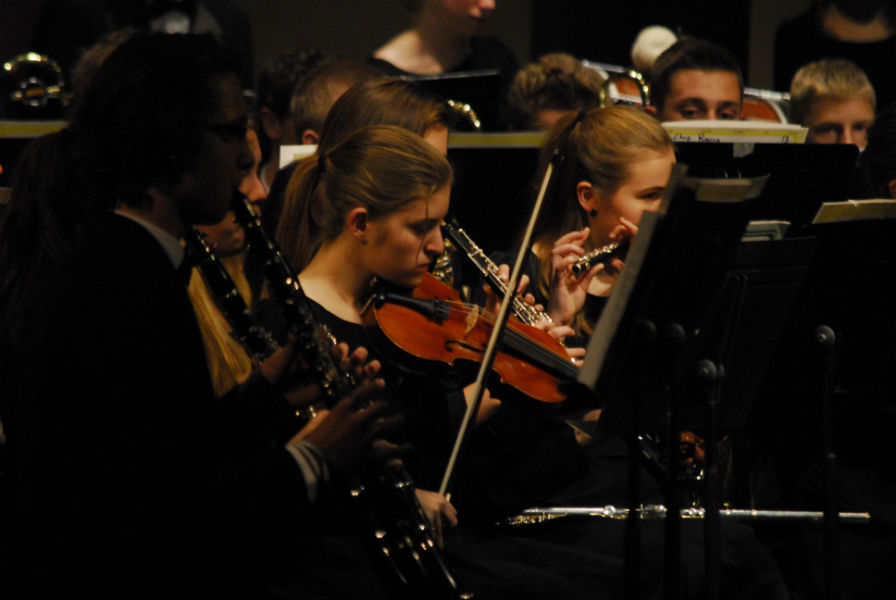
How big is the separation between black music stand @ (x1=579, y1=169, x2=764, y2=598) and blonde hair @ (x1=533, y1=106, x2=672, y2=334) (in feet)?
2.71

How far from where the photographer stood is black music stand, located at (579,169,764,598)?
1.63 meters

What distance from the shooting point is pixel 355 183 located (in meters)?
2.20

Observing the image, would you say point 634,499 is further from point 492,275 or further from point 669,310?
point 492,275

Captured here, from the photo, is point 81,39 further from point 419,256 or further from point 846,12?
point 846,12

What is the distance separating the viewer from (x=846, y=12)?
486 cm

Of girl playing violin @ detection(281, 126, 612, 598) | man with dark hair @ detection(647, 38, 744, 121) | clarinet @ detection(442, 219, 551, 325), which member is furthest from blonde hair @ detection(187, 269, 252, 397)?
man with dark hair @ detection(647, 38, 744, 121)

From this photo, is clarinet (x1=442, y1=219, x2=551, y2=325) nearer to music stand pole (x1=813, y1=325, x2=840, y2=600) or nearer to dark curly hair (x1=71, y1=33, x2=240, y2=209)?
music stand pole (x1=813, y1=325, x2=840, y2=600)

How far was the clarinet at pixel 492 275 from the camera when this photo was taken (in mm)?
2334

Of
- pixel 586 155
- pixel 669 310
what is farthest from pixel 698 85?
pixel 669 310

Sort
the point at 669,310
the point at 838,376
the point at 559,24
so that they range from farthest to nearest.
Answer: the point at 559,24 → the point at 838,376 → the point at 669,310

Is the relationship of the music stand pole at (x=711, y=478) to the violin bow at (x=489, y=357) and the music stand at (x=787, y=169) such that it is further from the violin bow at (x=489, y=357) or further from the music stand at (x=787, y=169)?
the music stand at (x=787, y=169)

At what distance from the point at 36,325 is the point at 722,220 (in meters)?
1.00

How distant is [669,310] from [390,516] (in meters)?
0.56

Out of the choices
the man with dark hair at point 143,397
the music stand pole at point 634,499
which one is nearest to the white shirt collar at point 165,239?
the man with dark hair at point 143,397
